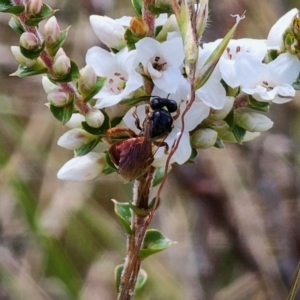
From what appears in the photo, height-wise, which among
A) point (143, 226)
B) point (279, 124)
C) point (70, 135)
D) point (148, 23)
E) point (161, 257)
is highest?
point (148, 23)

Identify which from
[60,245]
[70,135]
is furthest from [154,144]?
[60,245]

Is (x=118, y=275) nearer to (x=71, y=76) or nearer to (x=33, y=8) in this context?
(x=71, y=76)

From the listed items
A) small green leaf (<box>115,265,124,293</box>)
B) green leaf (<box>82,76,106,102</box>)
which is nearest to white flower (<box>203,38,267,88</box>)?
green leaf (<box>82,76,106,102</box>)

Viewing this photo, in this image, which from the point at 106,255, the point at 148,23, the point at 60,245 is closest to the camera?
the point at 148,23

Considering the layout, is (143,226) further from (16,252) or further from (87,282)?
(16,252)

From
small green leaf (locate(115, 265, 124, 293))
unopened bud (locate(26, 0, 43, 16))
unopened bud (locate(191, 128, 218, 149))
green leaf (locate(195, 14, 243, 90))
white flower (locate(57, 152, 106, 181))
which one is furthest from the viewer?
small green leaf (locate(115, 265, 124, 293))

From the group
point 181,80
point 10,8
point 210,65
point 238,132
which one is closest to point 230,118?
point 238,132

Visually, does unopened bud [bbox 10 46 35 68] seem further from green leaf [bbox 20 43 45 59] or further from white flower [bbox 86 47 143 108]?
white flower [bbox 86 47 143 108]
